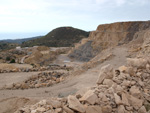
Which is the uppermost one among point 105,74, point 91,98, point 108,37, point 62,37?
point 62,37

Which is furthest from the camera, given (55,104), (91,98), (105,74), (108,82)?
(105,74)

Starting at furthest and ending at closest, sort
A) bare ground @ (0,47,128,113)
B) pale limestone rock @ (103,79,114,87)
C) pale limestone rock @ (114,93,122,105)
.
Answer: bare ground @ (0,47,128,113)
pale limestone rock @ (103,79,114,87)
pale limestone rock @ (114,93,122,105)

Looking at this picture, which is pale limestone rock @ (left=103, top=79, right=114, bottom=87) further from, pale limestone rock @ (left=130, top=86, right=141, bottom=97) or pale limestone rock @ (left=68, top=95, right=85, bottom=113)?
pale limestone rock @ (left=68, top=95, right=85, bottom=113)

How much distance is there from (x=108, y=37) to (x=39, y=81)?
71.5 ft

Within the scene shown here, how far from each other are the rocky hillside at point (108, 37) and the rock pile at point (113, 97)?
2285 cm

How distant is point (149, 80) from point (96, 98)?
2.38m

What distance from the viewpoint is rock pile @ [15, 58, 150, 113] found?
Result: 3688mm

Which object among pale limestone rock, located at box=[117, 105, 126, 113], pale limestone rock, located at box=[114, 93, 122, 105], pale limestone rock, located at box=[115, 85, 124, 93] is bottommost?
pale limestone rock, located at box=[117, 105, 126, 113]

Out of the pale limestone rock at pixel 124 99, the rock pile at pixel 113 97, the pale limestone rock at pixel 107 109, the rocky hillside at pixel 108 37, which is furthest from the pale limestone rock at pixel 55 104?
the rocky hillside at pixel 108 37

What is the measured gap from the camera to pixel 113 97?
4.16 m

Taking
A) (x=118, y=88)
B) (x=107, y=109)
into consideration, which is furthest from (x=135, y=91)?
(x=107, y=109)

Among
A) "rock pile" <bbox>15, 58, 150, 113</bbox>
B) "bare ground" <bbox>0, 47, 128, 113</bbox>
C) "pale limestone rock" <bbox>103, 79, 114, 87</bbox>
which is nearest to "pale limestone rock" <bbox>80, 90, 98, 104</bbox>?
"rock pile" <bbox>15, 58, 150, 113</bbox>

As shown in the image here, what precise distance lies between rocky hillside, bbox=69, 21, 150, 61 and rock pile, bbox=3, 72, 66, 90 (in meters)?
18.5

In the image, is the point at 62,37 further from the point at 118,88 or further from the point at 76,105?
the point at 76,105
